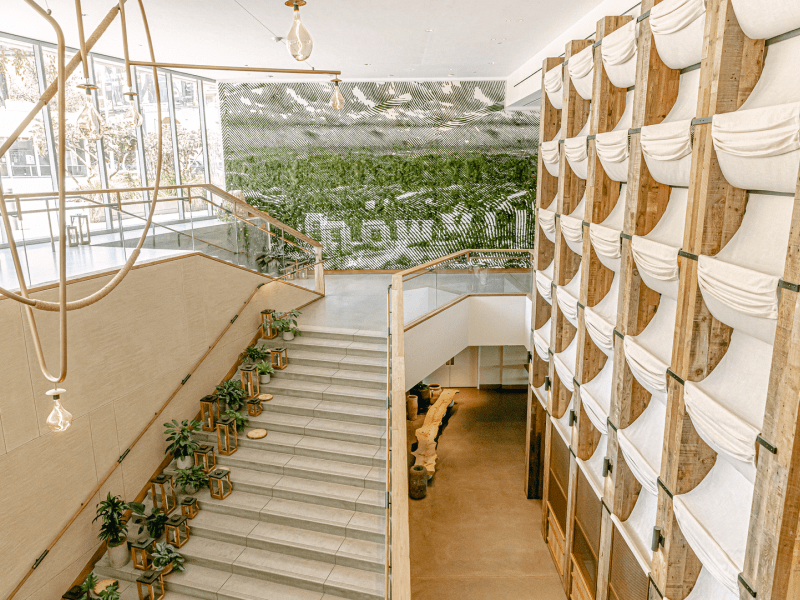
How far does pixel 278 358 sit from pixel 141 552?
3407 millimetres

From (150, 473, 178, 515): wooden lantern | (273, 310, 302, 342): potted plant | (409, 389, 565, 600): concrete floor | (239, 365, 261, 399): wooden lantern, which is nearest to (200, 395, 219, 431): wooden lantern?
(239, 365, 261, 399): wooden lantern

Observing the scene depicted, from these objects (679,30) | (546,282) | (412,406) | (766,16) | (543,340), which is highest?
(679,30)

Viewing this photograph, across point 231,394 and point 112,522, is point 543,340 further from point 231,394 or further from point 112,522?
point 112,522

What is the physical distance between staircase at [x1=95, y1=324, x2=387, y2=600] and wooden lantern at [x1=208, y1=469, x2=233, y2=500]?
88 millimetres

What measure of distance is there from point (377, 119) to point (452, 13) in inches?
245

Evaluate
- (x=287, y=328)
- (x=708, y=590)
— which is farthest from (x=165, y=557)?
(x=708, y=590)

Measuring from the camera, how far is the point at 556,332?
8.33 m

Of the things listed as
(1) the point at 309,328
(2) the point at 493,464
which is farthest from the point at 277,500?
(2) the point at 493,464

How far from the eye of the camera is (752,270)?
11.9 ft

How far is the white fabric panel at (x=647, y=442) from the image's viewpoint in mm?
5109

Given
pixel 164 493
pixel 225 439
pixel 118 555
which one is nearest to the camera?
pixel 118 555

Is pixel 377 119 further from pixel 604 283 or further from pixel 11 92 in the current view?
pixel 604 283

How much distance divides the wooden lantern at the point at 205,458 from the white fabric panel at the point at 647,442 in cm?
519

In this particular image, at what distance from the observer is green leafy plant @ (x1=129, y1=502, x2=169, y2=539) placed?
6520 mm
